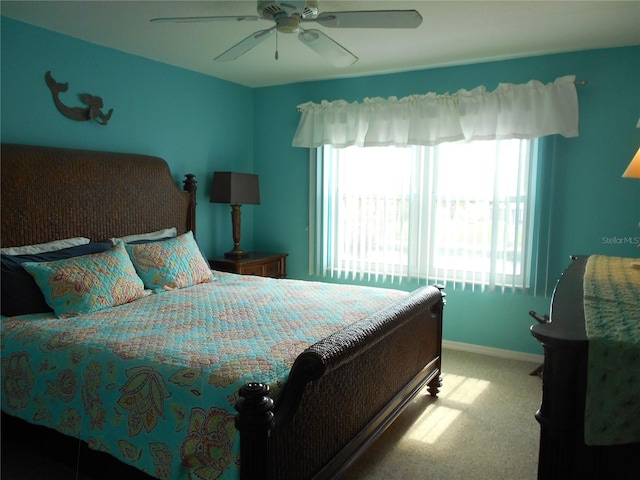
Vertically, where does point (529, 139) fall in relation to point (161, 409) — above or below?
above

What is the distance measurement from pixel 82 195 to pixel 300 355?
214 centimetres

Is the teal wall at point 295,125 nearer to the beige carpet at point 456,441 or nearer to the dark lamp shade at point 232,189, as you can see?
the dark lamp shade at point 232,189

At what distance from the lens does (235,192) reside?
402cm

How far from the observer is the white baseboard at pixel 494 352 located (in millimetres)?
3658

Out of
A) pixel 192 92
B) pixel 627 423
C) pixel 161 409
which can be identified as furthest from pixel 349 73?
pixel 627 423

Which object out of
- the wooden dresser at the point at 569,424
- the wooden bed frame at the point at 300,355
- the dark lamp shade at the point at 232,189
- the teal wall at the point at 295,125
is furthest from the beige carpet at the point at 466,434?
the dark lamp shade at the point at 232,189

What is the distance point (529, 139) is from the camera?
11.3ft

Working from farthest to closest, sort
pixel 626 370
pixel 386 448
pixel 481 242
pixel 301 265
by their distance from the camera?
pixel 301 265, pixel 481 242, pixel 386 448, pixel 626 370

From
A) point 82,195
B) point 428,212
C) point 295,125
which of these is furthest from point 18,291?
point 428,212

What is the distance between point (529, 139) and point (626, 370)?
2.69 m

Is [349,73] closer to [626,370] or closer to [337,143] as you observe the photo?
[337,143]

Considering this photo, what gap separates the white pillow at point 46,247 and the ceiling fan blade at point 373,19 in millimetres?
1970

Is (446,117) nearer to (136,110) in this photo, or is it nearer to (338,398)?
(136,110)

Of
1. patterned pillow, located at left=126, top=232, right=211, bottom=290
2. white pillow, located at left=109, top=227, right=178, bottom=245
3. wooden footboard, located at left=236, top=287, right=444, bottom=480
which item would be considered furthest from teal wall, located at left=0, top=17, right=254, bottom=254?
wooden footboard, located at left=236, top=287, right=444, bottom=480
